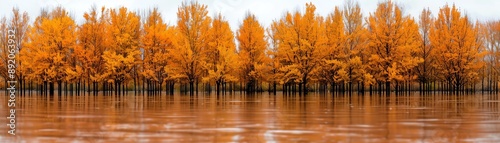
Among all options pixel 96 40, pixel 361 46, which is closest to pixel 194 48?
pixel 96 40

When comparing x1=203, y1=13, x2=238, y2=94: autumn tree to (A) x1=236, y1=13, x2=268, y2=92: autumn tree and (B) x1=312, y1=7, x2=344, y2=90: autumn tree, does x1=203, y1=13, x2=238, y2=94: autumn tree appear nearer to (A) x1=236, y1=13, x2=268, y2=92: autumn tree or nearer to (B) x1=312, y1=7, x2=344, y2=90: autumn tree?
(A) x1=236, y1=13, x2=268, y2=92: autumn tree

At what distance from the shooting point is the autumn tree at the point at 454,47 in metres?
61.4

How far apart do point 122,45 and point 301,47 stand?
14.8 meters

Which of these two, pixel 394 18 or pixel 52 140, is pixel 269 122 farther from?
pixel 394 18

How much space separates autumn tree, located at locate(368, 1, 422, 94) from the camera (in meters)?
59.2

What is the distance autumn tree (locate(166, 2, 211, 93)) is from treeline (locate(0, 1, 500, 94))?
0.08 m

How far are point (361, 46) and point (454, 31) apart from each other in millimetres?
7971

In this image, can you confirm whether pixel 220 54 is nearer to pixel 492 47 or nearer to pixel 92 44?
pixel 92 44

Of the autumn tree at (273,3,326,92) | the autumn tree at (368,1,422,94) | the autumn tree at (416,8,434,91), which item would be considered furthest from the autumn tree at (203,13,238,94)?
the autumn tree at (416,8,434,91)

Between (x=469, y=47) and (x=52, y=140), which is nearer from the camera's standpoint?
(x=52, y=140)

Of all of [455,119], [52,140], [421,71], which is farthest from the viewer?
[421,71]

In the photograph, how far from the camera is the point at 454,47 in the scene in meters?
61.3

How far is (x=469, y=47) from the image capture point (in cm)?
6178

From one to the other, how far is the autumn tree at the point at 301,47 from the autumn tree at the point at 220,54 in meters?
4.12
